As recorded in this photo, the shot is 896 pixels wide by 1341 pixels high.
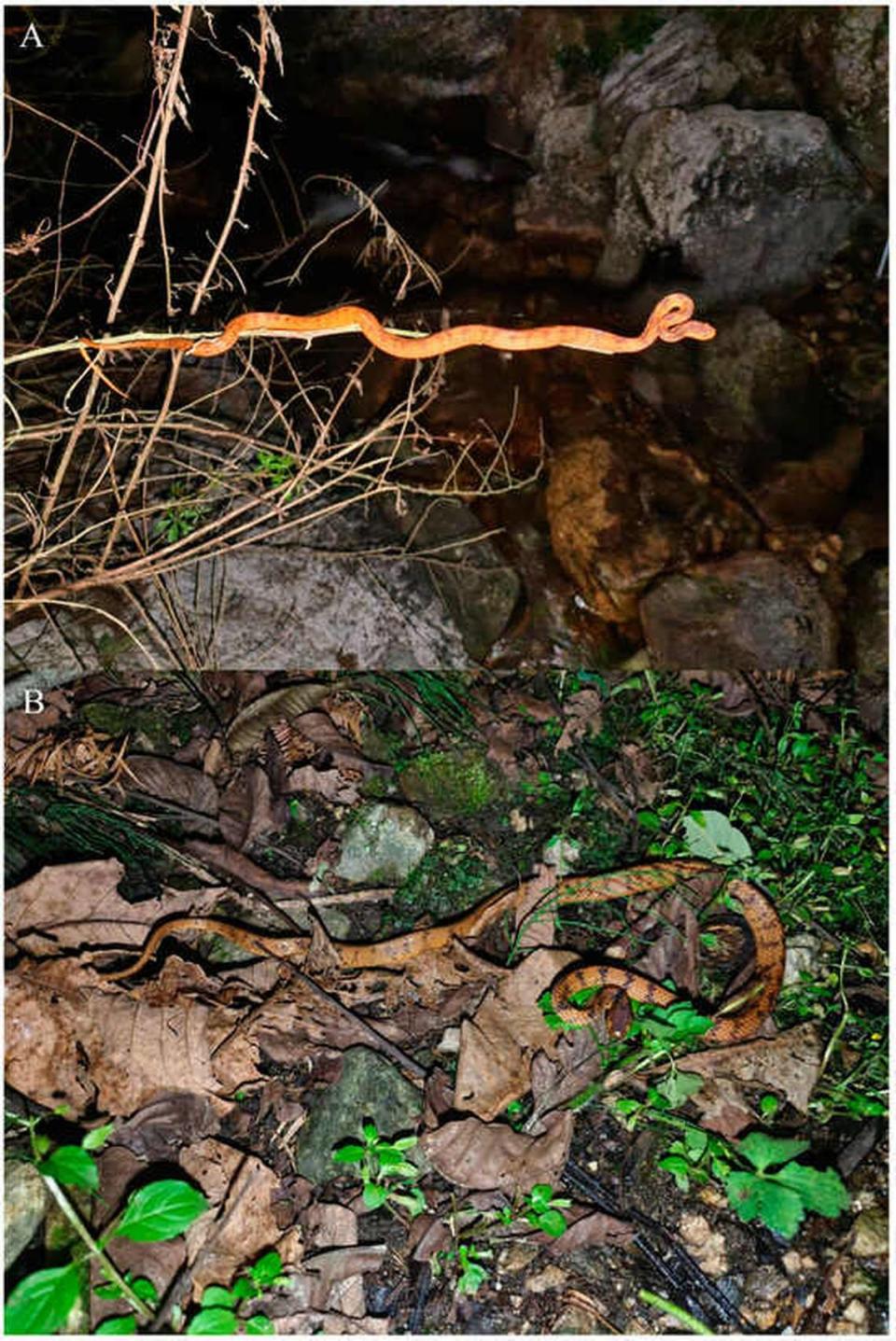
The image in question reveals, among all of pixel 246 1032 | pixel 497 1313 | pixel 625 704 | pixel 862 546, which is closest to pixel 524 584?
pixel 625 704

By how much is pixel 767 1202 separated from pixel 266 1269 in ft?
3.65

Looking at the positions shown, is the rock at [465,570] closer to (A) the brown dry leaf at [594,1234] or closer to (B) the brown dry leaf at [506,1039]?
(B) the brown dry leaf at [506,1039]

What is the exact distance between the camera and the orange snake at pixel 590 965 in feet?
7.57

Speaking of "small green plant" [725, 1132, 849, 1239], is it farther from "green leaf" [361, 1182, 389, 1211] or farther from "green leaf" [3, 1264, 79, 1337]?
"green leaf" [3, 1264, 79, 1337]

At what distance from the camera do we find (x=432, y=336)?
1.80 m

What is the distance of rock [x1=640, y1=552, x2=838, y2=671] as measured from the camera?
3.83 metres

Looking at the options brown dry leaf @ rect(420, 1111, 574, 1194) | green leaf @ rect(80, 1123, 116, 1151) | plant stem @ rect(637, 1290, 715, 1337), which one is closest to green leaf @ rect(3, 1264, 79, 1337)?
green leaf @ rect(80, 1123, 116, 1151)

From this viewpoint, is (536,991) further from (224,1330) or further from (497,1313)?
(224,1330)

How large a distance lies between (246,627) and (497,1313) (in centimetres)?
241

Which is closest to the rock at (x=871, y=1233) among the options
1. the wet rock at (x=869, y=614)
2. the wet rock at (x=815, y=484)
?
the wet rock at (x=869, y=614)

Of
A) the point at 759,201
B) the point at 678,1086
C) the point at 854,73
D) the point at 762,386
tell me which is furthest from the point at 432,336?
the point at 854,73

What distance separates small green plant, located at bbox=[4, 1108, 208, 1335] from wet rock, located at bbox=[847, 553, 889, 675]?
10.2 feet

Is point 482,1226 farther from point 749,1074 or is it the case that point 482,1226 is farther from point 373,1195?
point 749,1074

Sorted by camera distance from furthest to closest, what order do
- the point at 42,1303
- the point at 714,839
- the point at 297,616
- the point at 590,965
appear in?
1. the point at 297,616
2. the point at 714,839
3. the point at 590,965
4. the point at 42,1303
